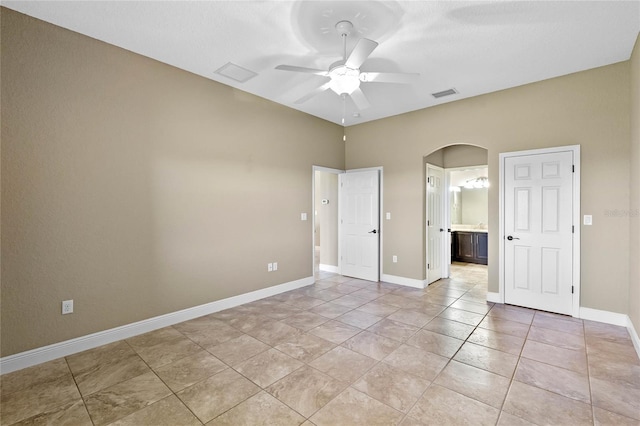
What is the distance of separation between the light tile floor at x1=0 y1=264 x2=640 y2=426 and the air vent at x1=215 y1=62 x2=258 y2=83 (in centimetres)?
308

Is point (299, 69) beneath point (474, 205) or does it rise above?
above

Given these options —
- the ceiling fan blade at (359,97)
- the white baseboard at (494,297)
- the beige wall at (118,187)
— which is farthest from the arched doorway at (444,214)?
the beige wall at (118,187)

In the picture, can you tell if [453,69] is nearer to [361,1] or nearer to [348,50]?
[348,50]

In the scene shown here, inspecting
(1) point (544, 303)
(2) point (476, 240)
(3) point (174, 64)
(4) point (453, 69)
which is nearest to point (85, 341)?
(3) point (174, 64)

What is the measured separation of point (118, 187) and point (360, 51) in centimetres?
276

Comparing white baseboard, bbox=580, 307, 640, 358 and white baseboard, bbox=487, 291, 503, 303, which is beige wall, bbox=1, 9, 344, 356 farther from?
white baseboard, bbox=580, 307, 640, 358

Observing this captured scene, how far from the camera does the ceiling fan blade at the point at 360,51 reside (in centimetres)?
223

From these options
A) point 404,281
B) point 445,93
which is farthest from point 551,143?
point 404,281

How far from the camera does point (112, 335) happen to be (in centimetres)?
305

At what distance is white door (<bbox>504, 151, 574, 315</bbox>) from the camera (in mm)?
3756

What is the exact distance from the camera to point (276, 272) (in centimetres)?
475

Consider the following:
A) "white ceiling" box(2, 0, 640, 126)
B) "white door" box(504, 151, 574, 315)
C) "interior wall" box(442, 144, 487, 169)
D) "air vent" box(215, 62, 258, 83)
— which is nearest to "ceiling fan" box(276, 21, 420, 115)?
"white ceiling" box(2, 0, 640, 126)

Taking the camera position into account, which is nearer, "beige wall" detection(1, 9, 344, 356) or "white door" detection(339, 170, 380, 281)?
"beige wall" detection(1, 9, 344, 356)

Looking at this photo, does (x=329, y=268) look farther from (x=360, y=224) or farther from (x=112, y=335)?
(x=112, y=335)
